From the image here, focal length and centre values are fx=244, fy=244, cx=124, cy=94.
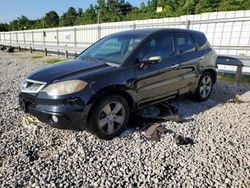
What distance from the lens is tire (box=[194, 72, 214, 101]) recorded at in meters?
5.63

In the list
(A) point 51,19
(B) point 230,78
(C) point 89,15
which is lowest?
(B) point 230,78

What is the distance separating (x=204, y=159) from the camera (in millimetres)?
3293

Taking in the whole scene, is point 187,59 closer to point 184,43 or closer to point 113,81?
point 184,43

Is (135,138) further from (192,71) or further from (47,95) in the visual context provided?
(192,71)

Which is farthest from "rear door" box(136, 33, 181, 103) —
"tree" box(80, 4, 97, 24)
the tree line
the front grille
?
"tree" box(80, 4, 97, 24)

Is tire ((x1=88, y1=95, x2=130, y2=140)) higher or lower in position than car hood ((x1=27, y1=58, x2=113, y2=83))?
lower

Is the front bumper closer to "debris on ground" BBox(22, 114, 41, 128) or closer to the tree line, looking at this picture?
"debris on ground" BBox(22, 114, 41, 128)

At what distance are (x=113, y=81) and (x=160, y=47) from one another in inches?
53.9

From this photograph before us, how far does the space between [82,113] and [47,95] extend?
57 centimetres

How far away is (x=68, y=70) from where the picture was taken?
3908 mm

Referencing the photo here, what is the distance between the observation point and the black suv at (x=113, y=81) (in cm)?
351

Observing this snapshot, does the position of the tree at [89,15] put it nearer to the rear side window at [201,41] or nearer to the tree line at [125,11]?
the tree line at [125,11]

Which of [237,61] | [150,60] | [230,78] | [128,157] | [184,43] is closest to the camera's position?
[128,157]

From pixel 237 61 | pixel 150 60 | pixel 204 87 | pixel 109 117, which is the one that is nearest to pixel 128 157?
pixel 109 117
